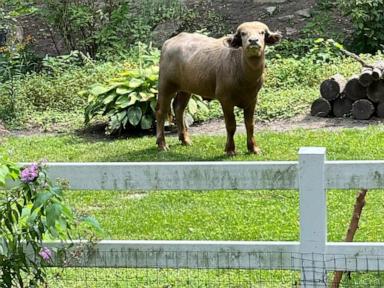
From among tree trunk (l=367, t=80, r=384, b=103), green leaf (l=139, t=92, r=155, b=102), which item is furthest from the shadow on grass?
tree trunk (l=367, t=80, r=384, b=103)

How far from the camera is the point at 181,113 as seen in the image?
11.8 m

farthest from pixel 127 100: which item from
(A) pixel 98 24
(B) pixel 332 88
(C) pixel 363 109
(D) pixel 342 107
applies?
(A) pixel 98 24

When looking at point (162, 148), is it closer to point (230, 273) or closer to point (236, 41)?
point (236, 41)

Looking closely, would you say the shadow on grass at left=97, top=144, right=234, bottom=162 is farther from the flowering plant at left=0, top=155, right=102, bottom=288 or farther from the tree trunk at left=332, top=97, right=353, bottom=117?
the flowering plant at left=0, top=155, right=102, bottom=288

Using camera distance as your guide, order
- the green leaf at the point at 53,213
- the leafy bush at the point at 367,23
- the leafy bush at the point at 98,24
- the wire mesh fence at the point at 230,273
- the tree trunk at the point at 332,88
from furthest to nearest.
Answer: the leafy bush at the point at 98,24 < the leafy bush at the point at 367,23 < the tree trunk at the point at 332,88 < the wire mesh fence at the point at 230,273 < the green leaf at the point at 53,213

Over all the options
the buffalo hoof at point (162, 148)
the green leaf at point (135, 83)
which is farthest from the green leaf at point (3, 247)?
the green leaf at point (135, 83)

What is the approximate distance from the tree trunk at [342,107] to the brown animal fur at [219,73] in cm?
191

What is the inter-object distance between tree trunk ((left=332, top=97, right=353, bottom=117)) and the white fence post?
315 inches

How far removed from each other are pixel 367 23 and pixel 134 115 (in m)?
5.41

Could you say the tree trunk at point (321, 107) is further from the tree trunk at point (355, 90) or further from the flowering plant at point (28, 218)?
the flowering plant at point (28, 218)

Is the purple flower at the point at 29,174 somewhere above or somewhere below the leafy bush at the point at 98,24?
below

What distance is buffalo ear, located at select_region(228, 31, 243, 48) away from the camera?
34.5 feet

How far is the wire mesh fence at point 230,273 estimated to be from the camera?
4.61m

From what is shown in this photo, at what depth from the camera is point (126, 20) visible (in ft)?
56.2
